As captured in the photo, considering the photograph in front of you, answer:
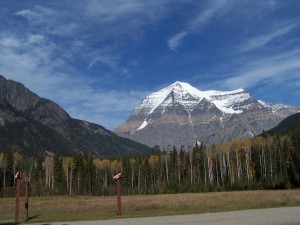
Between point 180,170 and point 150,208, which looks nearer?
point 150,208

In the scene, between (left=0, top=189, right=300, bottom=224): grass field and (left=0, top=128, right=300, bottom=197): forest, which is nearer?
(left=0, top=189, right=300, bottom=224): grass field

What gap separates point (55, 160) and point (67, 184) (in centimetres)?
833

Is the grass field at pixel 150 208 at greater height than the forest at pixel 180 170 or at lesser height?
lesser

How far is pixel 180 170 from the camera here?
426ft

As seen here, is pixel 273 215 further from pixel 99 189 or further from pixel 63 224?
pixel 99 189

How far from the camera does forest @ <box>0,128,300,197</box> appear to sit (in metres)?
103

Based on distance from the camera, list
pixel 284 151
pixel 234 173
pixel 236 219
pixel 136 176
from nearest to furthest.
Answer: pixel 236 219, pixel 284 151, pixel 234 173, pixel 136 176

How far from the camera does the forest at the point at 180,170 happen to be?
338 ft

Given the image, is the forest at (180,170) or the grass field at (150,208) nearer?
the grass field at (150,208)

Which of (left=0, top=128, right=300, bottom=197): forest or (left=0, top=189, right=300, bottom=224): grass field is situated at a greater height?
(left=0, top=128, right=300, bottom=197): forest

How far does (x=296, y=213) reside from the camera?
23.5m

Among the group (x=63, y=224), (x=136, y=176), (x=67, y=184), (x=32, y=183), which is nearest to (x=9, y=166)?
(x=32, y=183)

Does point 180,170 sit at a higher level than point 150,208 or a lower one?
higher

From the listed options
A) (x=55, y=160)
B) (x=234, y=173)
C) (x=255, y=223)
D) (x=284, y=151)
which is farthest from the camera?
(x=55, y=160)
